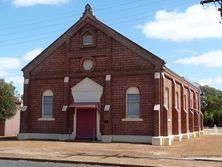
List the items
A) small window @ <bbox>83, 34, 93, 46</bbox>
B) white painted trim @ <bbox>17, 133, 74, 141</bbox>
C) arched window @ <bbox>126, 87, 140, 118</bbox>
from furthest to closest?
small window @ <bbox>83, 34, 93, 46</bbox>
white painted trim @ <bbox>17, 133, 74, 141</bbox>
arched window @ <bbox>126, 87, 140, 118</bbox>

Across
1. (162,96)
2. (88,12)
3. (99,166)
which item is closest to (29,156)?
(99,166)

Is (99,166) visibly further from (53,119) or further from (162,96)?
(53,119)

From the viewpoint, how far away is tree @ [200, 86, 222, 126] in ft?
301

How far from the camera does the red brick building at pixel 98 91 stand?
31219 millimetres

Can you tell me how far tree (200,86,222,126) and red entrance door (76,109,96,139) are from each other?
61870 millimetres

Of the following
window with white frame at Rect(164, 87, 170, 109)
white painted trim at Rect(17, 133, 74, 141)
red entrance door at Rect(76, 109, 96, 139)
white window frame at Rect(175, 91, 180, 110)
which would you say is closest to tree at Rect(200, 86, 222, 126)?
white window frame at Rect(175, 91, 180, 110)

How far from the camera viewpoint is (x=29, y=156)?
20.2 meters

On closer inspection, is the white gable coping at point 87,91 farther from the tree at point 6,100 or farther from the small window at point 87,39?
the tree at point 6,100

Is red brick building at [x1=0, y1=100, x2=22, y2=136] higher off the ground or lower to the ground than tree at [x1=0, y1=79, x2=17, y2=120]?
lower

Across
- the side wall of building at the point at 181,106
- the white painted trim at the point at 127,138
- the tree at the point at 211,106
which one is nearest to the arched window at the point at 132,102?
the white painted trim at the point at 127,138

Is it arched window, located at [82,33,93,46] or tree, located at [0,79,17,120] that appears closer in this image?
arched window, located at [82,33,93,46]

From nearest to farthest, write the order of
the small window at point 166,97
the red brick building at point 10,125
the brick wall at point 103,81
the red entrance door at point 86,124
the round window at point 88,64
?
1. the brick wall at point 103,81
2. the red entrance door at point 86,124
3. the small window at point 166,97
4. the round window at point 88,64
5. the red brick building at point 10,125

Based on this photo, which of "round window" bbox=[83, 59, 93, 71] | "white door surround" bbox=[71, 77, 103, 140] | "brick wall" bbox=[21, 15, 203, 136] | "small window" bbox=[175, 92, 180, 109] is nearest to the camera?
"brick wall" bbox=[21, 15, 203, 136]

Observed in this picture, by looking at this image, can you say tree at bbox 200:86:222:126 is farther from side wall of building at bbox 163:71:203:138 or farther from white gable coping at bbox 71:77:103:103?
white gable coping at bbox 71:77:103:103
